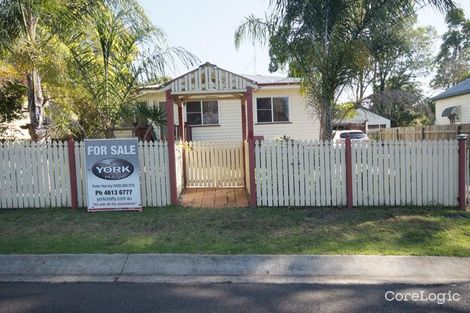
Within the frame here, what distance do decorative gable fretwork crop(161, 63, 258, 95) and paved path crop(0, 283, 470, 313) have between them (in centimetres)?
474

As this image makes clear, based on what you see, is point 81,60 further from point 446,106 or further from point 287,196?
point 446,106

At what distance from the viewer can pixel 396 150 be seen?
816 cm

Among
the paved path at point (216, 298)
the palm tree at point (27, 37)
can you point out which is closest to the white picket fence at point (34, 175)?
the palm tree at point (27, 37)

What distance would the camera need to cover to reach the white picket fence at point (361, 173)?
8.10m

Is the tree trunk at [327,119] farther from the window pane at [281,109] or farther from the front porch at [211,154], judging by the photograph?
the window pane at [281,109]

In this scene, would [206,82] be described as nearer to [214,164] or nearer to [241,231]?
[214,164]

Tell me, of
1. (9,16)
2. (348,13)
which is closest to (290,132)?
(348,13)

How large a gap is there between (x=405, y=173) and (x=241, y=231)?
12.5 feet

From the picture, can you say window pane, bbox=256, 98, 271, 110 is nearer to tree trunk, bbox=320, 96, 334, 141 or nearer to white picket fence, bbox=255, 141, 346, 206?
tree trunk, bbox=320, 96, 334, 141

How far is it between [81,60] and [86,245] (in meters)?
5.31

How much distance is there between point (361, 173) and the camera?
825 centimetres

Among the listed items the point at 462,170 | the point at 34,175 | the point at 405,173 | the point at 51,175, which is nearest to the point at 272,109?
the point at 405,173

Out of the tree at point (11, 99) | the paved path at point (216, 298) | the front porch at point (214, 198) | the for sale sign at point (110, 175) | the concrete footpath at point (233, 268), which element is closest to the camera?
the paved path at point (216, 298)

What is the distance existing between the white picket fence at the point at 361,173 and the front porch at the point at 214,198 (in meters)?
0.76
